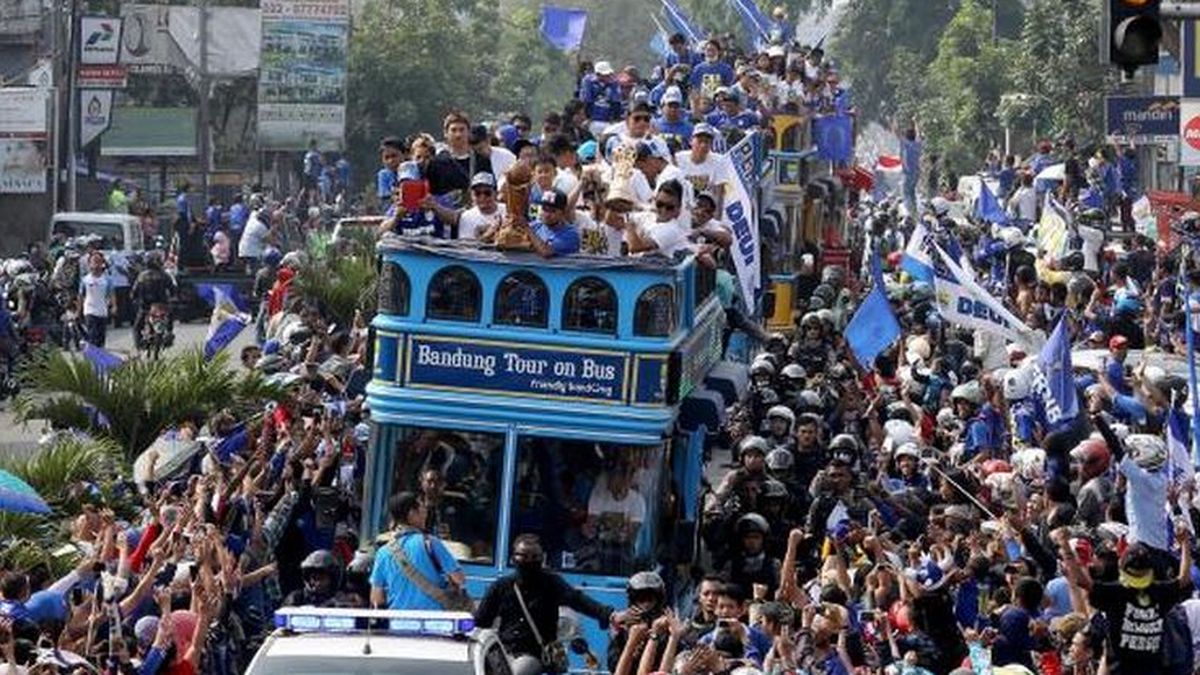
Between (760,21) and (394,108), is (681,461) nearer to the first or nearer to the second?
(760,21)

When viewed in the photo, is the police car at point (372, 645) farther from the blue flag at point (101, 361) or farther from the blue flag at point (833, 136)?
the blue flag at point (833, 136)

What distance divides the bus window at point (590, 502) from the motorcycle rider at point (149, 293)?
74.2 ft

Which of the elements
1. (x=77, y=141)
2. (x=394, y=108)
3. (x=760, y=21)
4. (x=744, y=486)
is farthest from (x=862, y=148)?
(x=744, y=486)

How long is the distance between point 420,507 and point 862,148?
120m

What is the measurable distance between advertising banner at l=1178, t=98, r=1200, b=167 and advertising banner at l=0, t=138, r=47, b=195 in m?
23.9

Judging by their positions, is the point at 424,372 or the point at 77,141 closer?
the point at 424,372

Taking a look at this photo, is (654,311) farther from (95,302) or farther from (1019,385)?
(95,302)

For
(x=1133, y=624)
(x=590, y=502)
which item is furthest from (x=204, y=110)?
(x=1133, y=624)

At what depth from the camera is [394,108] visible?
80.9m

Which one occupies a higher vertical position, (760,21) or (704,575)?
(760,21)

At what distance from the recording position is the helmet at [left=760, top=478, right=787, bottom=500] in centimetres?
2144

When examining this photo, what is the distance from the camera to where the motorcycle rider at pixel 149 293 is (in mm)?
43625

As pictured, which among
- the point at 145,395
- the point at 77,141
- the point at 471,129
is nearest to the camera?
the point at 471,129

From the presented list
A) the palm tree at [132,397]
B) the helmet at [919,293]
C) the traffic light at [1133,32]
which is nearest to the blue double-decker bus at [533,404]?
the traffic light at [1133,32]
